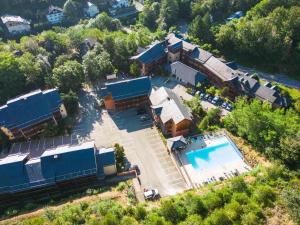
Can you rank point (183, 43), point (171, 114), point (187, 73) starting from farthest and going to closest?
point (183, 43), point (187, 73), point (171, 114)

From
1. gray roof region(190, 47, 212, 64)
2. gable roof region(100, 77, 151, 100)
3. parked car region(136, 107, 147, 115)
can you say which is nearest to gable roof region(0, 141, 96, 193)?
gable roof region(100, 77, 151, 100)

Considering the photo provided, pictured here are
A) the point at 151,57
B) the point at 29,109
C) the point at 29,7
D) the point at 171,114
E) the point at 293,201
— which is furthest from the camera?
the point at 29,7

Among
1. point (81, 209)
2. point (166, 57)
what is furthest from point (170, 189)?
point (166, 57)

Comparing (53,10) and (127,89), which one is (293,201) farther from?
(53,10)

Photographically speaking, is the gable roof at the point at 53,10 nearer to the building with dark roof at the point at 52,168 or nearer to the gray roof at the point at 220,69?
the gray roof at the point at 220,69

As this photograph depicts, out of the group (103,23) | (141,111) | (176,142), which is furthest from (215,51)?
(176,142)

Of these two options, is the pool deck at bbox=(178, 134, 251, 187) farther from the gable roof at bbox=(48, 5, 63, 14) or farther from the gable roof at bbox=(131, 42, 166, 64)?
the gable roof at bbox=(48, 5, 63, 14)

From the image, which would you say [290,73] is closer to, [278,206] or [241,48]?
[241,48]
